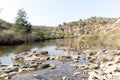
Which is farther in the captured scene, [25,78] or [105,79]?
[25,78]

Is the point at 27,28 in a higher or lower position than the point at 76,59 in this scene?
higher

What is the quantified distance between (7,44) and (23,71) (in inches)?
1300

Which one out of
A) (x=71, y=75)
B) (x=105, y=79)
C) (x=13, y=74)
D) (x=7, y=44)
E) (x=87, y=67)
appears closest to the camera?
(x=105, y=79)

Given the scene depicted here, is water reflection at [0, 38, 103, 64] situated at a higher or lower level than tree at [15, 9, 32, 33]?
lower

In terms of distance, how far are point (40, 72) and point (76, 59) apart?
7.69 meters

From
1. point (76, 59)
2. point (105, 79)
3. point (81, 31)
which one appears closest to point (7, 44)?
point (76, 59)

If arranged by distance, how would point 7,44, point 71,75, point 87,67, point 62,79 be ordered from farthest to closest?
1. point 7,44
2. point 87,67
3. point 71,75
4. point 62,79

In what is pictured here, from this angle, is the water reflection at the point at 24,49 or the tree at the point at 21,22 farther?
the tree at the point at 21,22

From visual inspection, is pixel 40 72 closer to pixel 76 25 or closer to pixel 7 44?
pixel 7 44

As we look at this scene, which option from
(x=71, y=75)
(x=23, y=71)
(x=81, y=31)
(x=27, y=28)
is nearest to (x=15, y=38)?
(x=27, y=28)

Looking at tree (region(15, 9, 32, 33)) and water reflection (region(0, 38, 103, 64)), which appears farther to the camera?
tree (region(15, 9, 32, 33))

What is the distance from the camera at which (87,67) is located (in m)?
21.1

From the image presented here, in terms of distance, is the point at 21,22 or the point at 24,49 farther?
the point at 21,22

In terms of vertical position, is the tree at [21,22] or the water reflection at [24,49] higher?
the tree at [21,22]
